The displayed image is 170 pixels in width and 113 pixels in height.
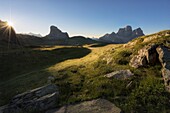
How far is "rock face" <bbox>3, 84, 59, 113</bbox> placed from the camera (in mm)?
14046

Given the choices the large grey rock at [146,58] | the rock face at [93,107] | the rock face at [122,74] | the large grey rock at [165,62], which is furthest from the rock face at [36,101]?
the large grey rock at [165,62]

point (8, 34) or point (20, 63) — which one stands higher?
point (8, 34)

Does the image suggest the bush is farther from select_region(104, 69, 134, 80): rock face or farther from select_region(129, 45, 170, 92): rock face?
select_region(129, 45, 170, 92): rock face

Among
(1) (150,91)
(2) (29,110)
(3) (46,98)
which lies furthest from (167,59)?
(2) (29,110)

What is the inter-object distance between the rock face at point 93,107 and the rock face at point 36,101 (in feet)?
3.85

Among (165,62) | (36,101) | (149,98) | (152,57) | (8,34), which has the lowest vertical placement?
(36,101)

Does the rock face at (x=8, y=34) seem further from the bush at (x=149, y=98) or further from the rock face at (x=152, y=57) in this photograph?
the bush at (x=149, y=98)

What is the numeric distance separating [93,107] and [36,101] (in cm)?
508

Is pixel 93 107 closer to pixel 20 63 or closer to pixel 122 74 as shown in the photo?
pixel 122 74

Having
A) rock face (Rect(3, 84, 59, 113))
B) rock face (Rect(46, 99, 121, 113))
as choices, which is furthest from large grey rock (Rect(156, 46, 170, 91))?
rock face (Rect(3, 84, 59, 113))

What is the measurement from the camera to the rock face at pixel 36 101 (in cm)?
1405

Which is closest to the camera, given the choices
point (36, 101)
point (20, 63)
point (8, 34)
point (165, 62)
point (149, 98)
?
point (149, 98)

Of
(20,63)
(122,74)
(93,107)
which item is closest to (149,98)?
(93,107)

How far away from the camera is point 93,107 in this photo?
12602mm
